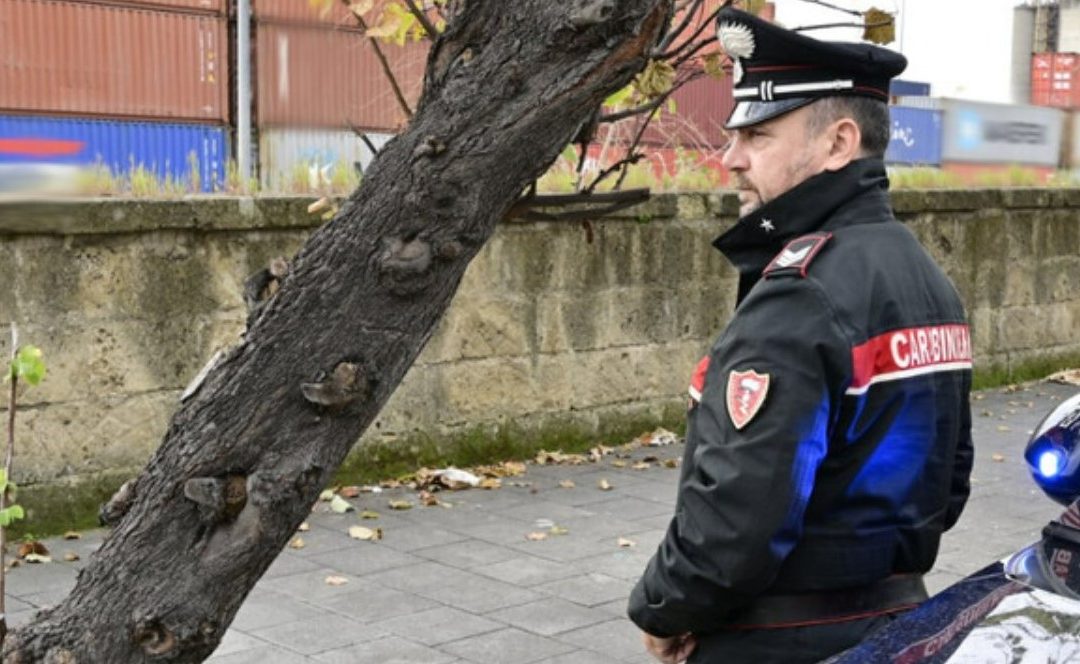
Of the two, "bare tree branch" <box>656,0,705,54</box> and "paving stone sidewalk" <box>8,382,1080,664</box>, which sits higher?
"bare tree branch" <box>656,0,705,54</box>

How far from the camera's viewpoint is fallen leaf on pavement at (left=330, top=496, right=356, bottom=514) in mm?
7832

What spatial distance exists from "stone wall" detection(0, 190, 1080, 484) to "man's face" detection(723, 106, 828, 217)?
4155mm

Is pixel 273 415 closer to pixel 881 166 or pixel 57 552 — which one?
pixel 881 166

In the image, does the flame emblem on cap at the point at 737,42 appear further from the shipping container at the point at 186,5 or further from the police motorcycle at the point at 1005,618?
the shipping container at the point at 186,5

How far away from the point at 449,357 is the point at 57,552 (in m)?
2.53

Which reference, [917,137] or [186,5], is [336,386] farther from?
[917,137]

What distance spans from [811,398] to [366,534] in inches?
199

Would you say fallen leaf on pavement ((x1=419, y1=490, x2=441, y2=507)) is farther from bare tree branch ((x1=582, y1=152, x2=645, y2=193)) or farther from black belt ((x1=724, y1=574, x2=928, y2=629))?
black belt ((x1=724, y1=574, x2=928, y2=629))

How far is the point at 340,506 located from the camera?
7867 millimetres

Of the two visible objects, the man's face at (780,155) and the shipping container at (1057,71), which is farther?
the shipping container at (1057,71)

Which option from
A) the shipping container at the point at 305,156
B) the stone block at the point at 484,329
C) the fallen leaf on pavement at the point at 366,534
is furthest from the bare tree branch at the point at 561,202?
the stone block at the point at 484,329

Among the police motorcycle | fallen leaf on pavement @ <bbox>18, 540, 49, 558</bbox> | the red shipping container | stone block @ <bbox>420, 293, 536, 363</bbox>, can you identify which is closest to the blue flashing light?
the police motorcycle

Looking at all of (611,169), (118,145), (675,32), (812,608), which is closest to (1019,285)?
(118,145)

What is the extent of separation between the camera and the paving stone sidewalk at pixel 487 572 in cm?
570
